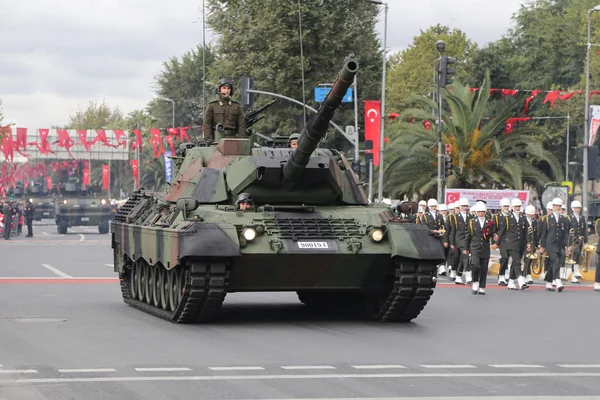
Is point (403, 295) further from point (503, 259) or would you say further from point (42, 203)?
point (42, 203)

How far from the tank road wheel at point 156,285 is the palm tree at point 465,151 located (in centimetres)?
2755

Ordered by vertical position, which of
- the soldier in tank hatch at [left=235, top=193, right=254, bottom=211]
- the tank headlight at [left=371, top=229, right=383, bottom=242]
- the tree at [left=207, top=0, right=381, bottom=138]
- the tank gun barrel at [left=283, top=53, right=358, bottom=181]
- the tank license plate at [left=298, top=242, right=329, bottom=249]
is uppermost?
the tree at [left=207, top=0, right=381, bottom=138]

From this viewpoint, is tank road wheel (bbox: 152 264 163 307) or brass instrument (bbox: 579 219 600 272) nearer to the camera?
tank road wheel (bbox: 152 264 163 307)

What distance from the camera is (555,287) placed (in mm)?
25484

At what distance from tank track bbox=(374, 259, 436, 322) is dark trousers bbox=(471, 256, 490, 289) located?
22.4 feet

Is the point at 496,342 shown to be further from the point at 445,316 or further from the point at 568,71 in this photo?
the point at 568,71

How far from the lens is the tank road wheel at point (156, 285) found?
60.6 ft

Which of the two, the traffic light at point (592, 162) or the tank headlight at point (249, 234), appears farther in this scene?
the traffic light at point (592, 162)

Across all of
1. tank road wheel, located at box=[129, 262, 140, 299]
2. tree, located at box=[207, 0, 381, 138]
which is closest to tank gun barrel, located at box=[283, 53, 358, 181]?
tank road wheel, located at box=[129, 262, 140, 299]

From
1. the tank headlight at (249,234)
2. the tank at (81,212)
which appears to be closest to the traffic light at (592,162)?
the tank headlight at (249,234)

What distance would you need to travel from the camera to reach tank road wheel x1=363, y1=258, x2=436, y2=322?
1680 cm

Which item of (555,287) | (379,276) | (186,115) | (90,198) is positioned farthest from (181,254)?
(186,115)

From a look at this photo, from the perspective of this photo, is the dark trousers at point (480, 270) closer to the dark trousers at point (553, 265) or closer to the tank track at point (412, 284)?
the dark trousers at point (553, 265)

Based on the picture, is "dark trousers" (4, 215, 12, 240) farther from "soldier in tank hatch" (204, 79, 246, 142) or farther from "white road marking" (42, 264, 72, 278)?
"soldier in tank hatch" (204, 79, 246, 142)
